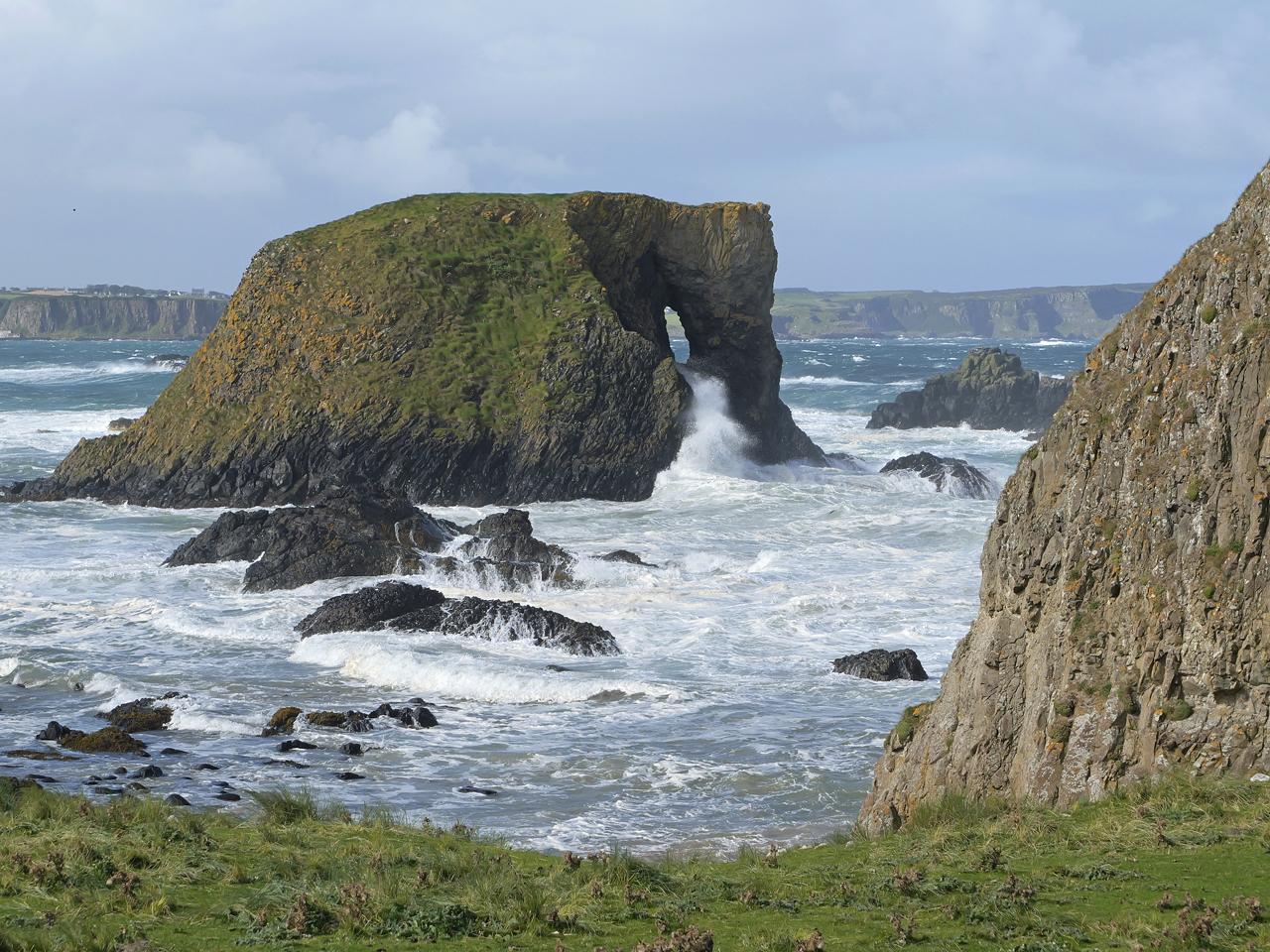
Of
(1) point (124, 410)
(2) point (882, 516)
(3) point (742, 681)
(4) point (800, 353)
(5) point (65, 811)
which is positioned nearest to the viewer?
(5) point (65, 811)

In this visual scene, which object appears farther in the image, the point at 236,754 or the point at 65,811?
the point at 236,754

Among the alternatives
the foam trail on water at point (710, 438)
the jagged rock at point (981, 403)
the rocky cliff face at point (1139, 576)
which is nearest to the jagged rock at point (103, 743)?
the rocky cliff face at point (1139, 576)

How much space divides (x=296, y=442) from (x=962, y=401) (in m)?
44.9

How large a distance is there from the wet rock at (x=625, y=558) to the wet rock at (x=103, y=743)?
43.4ft

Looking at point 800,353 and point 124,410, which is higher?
point 800,353

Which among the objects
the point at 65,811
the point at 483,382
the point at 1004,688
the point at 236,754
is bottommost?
the point at 236,754

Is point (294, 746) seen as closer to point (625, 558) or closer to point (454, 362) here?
point (625, 558)

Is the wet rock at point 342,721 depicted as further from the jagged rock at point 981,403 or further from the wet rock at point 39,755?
the jagged rock at point 981,403

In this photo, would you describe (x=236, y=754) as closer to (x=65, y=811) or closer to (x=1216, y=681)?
(x=65, y=811)

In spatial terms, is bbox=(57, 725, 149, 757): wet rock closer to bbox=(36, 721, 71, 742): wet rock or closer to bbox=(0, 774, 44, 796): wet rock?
bbox=(36, 721, 71, 742): wet rock

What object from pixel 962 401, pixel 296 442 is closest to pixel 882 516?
pixel 296 442

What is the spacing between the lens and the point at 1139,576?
9.74 meters

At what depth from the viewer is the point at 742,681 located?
18703mm

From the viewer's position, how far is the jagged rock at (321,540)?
2630cm
